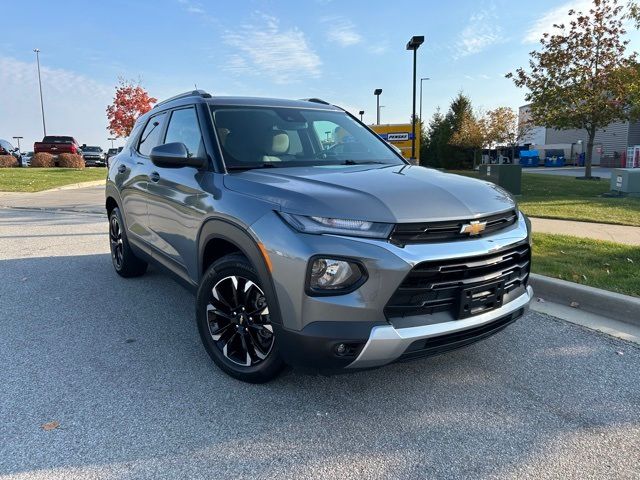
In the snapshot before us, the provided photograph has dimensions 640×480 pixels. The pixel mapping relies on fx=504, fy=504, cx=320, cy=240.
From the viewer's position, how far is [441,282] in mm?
2654

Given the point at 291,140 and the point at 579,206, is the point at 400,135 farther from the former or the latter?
the point at 291,140

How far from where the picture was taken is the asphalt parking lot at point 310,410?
2434 millimetres

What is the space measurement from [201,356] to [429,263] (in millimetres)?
1915

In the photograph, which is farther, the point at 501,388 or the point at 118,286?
the point at 118,286

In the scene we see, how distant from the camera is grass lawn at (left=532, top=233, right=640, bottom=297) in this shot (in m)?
4.86

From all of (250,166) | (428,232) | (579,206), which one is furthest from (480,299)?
(579,206)

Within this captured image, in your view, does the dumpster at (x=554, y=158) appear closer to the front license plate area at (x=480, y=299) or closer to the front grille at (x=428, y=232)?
the front license plate area at (x=480, y=299)

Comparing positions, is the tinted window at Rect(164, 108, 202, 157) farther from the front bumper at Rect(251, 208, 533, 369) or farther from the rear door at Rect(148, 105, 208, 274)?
the front bumper at Rect(251, 208, 533, 369)

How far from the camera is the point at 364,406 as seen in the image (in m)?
2.94

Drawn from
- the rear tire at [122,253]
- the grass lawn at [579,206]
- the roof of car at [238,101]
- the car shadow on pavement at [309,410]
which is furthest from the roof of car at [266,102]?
the grass lawn at [579,206]

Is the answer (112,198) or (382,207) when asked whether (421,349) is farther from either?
(112,198)

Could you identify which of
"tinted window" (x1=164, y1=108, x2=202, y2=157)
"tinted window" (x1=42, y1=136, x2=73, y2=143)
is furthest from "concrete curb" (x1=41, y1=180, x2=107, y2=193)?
"tinted window" (x1=164, y1=108, x2=202, y2=157)

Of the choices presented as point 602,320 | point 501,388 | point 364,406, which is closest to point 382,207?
point 364,406

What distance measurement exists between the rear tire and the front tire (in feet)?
7.82
